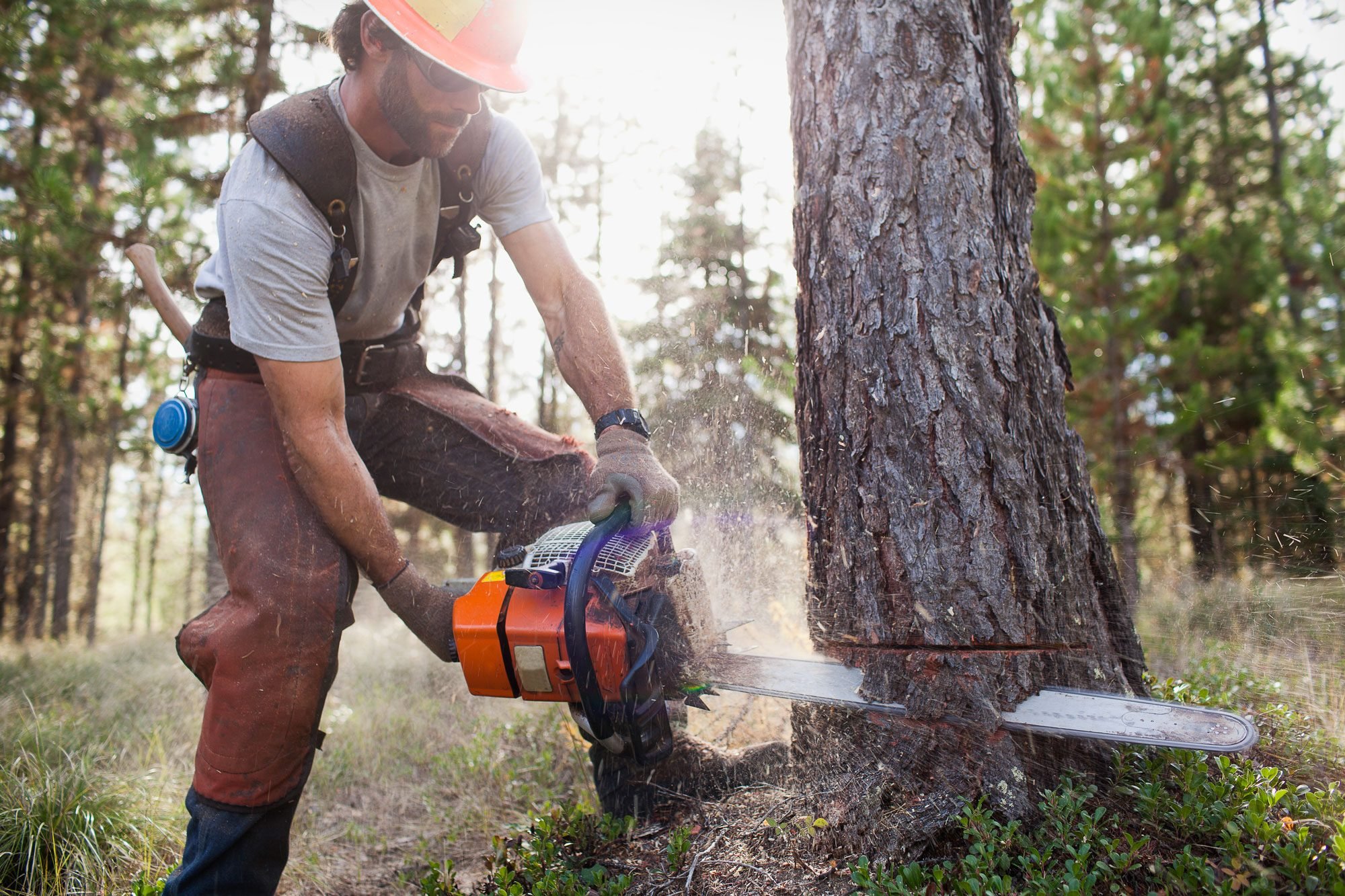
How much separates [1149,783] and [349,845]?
2.74 metres

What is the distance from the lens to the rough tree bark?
72.8 inches

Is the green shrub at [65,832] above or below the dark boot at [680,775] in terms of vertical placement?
below

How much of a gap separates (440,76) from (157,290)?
147cm

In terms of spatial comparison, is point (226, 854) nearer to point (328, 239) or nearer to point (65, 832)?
point (65, 832)

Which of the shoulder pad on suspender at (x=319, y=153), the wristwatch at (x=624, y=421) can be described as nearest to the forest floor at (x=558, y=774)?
the wristwatch at (x=624, y=421)

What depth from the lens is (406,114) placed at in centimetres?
216

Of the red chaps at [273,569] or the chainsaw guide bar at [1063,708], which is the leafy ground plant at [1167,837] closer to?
the chainsaw guide bar at [1063,708]

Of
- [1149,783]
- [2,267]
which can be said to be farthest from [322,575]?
[2,267]

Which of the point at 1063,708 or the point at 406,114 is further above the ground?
the point at 406,114

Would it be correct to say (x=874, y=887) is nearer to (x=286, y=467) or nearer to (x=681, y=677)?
(x=681, y=677)

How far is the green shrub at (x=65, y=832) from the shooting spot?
232cm

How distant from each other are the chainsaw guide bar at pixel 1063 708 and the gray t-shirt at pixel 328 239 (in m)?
1.44

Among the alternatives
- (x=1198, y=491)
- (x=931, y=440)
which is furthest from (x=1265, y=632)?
(x=1198, y=491)

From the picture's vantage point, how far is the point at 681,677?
2.04 m
